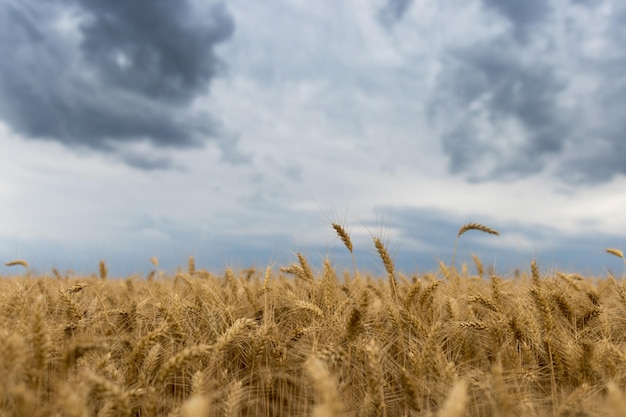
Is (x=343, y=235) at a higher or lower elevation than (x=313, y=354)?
higher

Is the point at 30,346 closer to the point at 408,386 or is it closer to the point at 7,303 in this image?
the point at 7,303

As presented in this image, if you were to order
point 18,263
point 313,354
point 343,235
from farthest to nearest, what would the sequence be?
point 18,263, point 343,235, point 313,354

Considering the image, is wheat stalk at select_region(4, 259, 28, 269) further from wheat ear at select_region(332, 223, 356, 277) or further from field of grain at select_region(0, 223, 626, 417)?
wheat ear at select_region(332, 223, 356, 277)

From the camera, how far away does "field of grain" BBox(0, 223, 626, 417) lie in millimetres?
2387

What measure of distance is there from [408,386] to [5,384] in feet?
6.40

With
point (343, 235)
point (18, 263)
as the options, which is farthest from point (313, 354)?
point (18, 263)

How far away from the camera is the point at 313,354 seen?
2527 millimetres

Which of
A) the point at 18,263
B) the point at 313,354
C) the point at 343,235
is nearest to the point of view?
the point at 313,354

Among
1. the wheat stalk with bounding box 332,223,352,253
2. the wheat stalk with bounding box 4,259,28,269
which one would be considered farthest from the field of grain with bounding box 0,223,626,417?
the wheat stalk with bounding box 4,259,28,269

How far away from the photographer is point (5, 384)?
2.35m

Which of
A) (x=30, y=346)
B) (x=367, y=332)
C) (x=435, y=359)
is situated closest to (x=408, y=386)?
(x=435, y=359)

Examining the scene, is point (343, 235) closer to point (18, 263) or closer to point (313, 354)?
point (313, 354)

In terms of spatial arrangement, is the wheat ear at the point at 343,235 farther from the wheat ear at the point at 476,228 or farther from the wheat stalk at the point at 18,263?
the wheat stalk at the point at 18,263

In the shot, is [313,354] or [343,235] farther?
[343,235]
